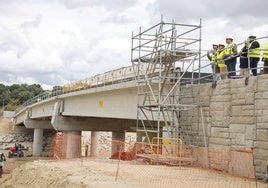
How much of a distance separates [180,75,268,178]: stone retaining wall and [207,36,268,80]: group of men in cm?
58

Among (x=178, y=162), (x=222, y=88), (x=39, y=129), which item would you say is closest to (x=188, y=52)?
(x=222, y=88)

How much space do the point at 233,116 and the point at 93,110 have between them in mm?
14721

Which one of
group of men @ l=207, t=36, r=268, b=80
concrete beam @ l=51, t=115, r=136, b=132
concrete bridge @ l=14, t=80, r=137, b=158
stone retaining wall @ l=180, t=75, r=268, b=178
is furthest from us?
concrete beam @ l=51, t=115, r=136, b=132

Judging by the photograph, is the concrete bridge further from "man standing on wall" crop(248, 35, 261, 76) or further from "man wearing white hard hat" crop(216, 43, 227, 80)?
"man standing on wall" crop(248, 35, 261, 76)

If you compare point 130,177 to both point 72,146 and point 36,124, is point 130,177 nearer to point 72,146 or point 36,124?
point 72,146

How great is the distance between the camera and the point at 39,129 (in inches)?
2089

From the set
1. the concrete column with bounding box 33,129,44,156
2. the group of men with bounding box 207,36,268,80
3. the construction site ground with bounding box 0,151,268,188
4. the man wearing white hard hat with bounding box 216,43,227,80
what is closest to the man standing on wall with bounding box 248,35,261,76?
the group of men with bounding box 207,36,268,80

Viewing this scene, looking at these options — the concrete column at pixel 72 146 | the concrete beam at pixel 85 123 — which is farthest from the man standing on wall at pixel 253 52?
the concrete beam at pixel 85 123

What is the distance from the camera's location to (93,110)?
27438mm

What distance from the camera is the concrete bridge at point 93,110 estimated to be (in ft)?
72.3

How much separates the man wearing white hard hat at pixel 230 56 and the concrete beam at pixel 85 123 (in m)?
19.1

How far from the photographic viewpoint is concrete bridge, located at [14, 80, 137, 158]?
2205 centimetres

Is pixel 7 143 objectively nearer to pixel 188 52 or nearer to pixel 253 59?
pixel 188 52

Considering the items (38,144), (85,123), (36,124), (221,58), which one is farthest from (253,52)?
(36,124)
